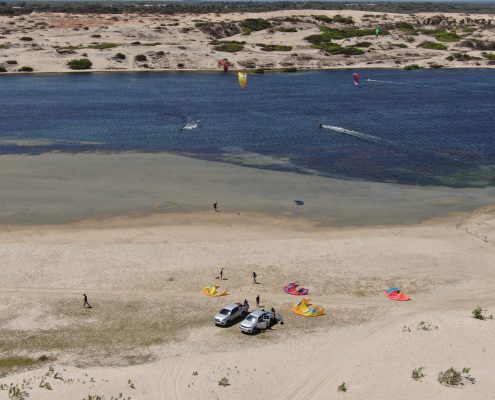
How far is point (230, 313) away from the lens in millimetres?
40438

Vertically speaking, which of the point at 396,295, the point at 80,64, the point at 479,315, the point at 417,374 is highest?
the point at 417,374

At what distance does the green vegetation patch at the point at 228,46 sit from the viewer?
6594 inches

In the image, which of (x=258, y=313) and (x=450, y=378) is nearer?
(x=450, y=378)

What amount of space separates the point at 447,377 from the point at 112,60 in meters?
139

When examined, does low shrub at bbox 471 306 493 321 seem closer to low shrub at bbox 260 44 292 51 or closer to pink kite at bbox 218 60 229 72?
pink kite at bbox 218 60 229 72

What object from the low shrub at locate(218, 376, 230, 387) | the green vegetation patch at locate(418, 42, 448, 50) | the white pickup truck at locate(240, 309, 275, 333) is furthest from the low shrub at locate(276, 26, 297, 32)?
the low shrub at locate(218, 376, 230, 387)

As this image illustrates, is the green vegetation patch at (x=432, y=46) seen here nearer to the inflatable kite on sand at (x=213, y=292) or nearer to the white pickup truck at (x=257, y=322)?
the inflatable kite on sand at (x=213, y=292)

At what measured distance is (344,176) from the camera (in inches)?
2827

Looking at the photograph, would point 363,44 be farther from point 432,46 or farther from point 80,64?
point 80,64

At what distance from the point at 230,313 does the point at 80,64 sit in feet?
419

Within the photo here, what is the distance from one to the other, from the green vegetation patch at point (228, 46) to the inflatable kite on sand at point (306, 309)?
131464 mm

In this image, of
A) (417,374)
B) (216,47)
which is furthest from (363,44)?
(417,374)

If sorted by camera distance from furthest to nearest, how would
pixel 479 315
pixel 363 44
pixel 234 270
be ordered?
1. pixel 363 44
2. pixel 234 270
3. pixel 479 315

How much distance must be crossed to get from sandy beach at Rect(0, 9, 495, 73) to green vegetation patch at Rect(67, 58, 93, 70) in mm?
864
